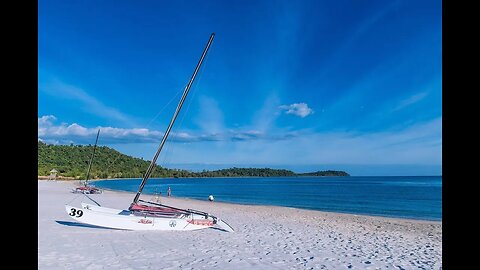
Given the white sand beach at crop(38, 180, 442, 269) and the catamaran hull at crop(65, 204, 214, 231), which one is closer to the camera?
the white sand beach at crop(38, 180, 442, 269)

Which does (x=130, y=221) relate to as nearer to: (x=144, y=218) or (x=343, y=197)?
(x=144, y=218)

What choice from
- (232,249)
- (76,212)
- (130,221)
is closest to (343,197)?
(130,221)

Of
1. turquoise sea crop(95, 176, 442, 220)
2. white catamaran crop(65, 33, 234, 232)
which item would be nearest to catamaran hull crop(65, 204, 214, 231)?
white catamaran crop(65, 33, 234, 232)

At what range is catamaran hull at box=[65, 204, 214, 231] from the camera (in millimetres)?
9555

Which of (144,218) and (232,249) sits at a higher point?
(144,218)

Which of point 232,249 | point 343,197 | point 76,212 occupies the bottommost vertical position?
point 343,197

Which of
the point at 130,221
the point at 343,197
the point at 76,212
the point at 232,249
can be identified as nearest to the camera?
the point at 232,249

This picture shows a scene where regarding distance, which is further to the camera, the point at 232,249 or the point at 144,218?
the point at 144,218

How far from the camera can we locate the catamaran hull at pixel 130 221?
9555 millimetres

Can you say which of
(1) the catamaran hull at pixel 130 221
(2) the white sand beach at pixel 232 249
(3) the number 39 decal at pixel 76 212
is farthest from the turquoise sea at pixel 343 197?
(3) the number 39 decal at pixel 76 212

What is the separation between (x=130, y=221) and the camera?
9688 millimetres

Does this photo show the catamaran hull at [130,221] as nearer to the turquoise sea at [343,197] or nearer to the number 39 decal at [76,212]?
the number 39 decal at [76,212]

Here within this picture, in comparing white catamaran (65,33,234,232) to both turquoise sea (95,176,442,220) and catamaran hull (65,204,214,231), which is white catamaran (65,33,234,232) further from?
turquoise sea (95,176,442,220)
